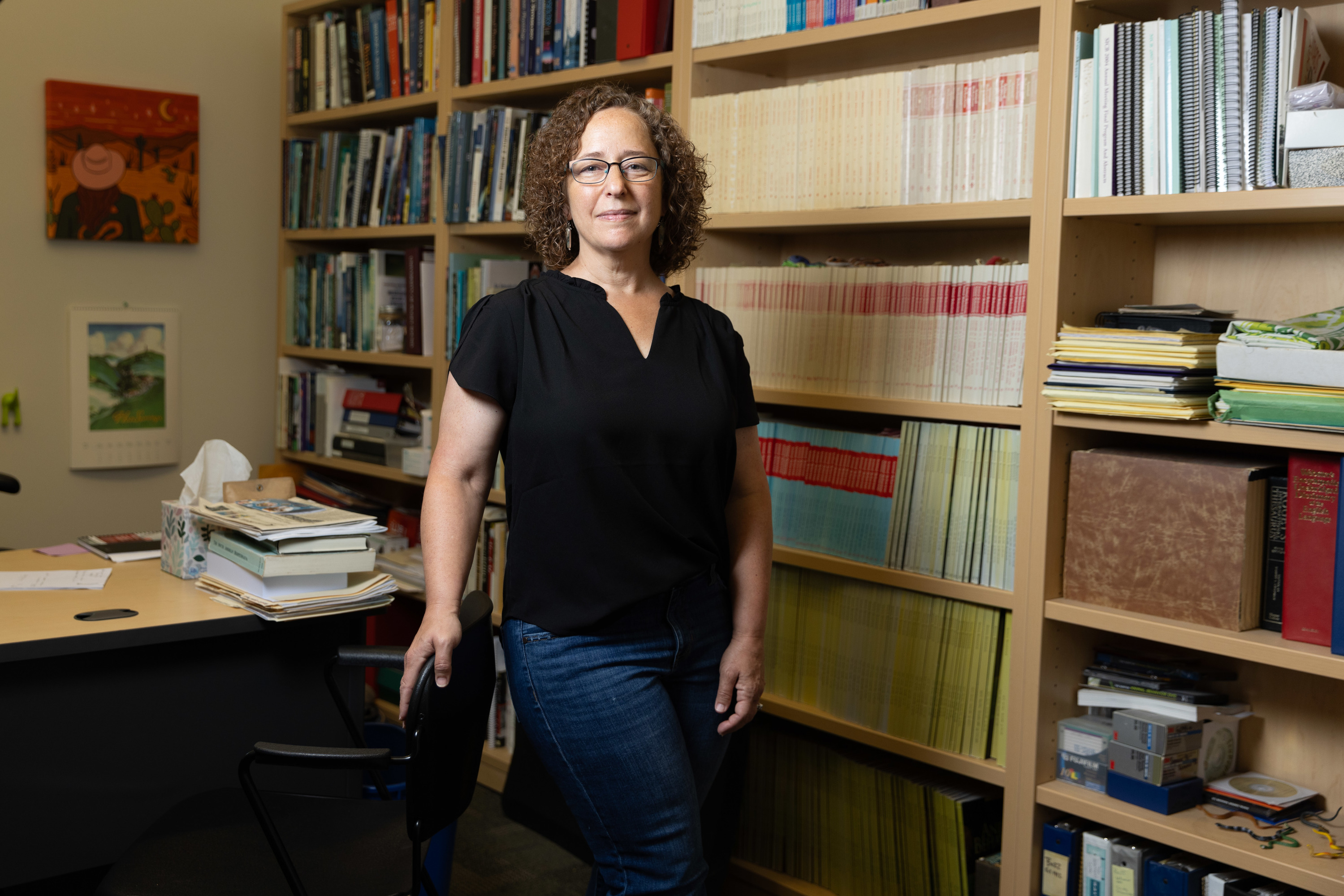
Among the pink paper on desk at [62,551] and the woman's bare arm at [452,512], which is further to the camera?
the pink paper on desk at [62,551]

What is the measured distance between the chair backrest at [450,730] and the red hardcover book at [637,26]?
1518mm

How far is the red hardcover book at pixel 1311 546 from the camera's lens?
1.79 m

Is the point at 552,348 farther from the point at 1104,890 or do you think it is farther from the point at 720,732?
the point at 1104,890

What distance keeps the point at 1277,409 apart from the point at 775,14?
128cm

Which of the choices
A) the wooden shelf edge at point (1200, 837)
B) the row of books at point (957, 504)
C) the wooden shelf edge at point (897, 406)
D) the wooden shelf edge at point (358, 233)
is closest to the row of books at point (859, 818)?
the wooden shelf edge at point (1200, 837)

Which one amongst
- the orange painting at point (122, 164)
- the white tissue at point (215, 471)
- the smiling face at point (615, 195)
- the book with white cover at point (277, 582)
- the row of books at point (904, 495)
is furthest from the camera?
the orange painting at point (122, 164)

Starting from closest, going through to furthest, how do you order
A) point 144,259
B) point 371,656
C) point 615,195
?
point 615,195 → point 371,656 → point 144,259

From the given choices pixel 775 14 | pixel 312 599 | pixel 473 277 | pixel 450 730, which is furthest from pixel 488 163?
pixel 450 730

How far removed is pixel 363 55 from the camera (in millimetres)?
3705

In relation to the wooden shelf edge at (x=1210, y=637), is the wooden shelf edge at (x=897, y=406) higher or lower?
higher

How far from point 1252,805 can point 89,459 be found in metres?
3.34

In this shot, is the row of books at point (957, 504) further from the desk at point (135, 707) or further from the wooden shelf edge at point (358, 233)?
the wooden shelf edge at point (358, 233)

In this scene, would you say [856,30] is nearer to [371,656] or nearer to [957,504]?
[957,504]

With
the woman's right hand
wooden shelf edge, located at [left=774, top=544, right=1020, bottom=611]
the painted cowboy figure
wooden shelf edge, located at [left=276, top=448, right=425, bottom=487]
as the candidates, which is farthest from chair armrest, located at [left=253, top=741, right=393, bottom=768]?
the painted cowboy figure
